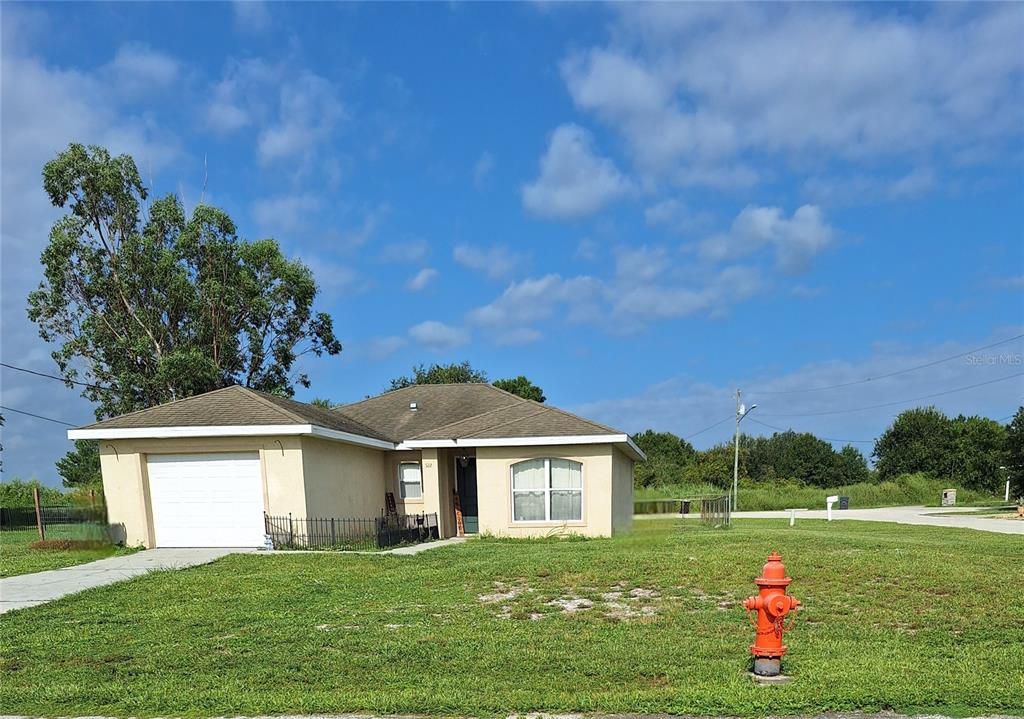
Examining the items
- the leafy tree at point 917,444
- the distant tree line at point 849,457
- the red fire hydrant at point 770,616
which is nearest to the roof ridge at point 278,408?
the red fire hydrant at point 770,616

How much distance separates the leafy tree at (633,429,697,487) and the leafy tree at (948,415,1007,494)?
2276 cm

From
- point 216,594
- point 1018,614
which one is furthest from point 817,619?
point 216,594

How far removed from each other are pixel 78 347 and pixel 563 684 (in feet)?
114

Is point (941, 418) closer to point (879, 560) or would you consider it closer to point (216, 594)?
point (879, 560)

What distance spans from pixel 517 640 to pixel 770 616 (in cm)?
277

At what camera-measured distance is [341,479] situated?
19203 millimetres

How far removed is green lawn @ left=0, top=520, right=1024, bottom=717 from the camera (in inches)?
228

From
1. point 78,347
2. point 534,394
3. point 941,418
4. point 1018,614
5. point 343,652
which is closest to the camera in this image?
point 343,652

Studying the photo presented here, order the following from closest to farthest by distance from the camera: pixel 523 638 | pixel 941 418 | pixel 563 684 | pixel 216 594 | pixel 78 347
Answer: pixel 563 684 < pixel 523 638 < pixel 216 594 < pixel 78 347 < pixel 941 418

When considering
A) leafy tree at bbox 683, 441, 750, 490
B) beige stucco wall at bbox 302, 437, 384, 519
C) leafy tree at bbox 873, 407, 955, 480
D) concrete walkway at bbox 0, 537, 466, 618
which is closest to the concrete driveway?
concrete walkway at bbox 0, 537, 466, 618

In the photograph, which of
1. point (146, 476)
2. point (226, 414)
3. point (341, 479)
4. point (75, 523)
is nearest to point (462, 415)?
point (341, 479)

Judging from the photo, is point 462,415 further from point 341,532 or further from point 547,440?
point 341,532

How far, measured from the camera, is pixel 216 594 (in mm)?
11125

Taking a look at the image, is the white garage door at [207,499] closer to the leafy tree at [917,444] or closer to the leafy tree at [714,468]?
the leafy tree at [714,468]
